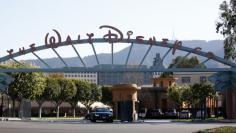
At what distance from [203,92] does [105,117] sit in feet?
87.9

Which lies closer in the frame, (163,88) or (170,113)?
(170,113)

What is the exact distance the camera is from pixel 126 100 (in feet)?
176

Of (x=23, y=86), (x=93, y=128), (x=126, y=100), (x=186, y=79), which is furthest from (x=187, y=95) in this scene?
(x=93, y=128)

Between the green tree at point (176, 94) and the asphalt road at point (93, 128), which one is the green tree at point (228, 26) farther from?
the green tree at point (176, 94)

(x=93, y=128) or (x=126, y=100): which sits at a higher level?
(x=126, y=100)

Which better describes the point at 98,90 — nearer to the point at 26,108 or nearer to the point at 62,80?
the point at 62,80

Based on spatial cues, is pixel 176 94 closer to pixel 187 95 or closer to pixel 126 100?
pixel 187 95

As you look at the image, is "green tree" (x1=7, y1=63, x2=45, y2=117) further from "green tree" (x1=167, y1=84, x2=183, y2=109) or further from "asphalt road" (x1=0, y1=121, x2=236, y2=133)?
"asphalt road" (x1=0, y1=121, x2=236, y2=133)

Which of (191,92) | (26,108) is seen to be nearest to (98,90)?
(191,92)

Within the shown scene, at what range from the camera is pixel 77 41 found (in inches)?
1826

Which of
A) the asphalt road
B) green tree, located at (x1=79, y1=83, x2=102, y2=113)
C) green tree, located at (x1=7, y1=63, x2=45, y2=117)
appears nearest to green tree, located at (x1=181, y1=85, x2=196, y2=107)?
green tree, located at (x1=79, y1=83, x2=102, y2=113)

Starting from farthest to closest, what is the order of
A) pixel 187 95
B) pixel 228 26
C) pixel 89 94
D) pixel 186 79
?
pixel 186 79 → pixel 89 94 → pixel 187 95 → pixel 228 26

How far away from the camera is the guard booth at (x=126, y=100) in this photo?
52.1m

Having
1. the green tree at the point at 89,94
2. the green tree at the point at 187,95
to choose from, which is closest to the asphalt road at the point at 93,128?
the green tree at the point at 187,95
